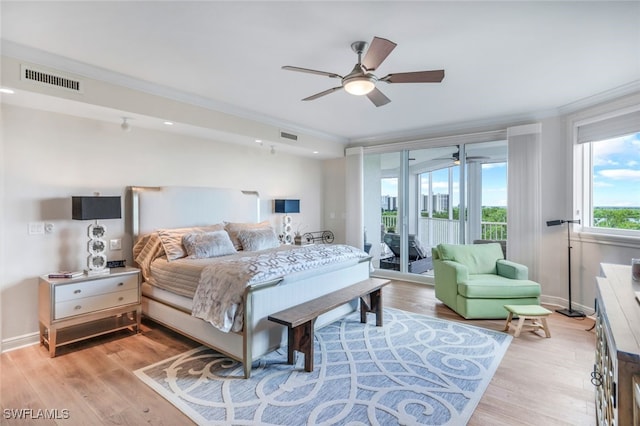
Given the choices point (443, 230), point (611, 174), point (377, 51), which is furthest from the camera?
point (443, 230)

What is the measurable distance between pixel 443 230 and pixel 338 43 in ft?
14.0

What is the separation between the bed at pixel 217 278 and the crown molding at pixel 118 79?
1.20m

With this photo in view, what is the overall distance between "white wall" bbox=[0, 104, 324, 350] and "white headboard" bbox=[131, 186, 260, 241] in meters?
0.17

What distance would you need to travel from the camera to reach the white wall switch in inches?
127

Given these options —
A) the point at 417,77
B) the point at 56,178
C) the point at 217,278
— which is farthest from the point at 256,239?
the point at 417,77

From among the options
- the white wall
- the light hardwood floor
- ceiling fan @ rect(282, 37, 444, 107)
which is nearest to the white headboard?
the white wall

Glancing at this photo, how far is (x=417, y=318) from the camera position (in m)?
3.93

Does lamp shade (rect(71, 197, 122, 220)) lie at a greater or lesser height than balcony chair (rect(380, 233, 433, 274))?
greater

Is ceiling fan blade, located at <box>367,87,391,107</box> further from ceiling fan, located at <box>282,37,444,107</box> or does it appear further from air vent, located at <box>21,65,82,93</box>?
air vent, located at <box>21,65,82,93</box>

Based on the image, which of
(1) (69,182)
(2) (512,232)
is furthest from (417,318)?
(1) (69,182)

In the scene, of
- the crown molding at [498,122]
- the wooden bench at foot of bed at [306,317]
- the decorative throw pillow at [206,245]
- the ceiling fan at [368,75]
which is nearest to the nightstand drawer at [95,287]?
the decorative throw pillow at [206,245]

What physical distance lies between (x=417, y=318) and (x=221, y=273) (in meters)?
2.50

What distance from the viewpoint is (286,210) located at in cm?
566

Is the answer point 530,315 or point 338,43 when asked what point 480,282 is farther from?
point 338,43
